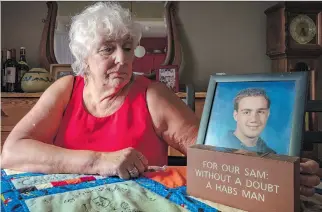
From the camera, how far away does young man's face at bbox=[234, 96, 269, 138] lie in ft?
2.05

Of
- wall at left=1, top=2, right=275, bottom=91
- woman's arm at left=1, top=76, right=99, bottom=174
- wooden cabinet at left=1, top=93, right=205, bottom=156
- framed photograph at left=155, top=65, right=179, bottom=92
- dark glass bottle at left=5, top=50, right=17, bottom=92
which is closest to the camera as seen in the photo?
woman's arm at left=1, top=76, right=99, bottom=174

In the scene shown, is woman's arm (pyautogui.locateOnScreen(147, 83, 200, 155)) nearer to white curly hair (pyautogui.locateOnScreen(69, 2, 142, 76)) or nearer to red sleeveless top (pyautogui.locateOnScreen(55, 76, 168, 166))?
red sleeveless top (pyautogui.locateOnScreen(55, 76, 168, 166))

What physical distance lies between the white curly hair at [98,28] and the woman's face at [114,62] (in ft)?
0.08

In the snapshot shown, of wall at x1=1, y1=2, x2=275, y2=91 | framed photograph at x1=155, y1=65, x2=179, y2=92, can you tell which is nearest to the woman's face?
framed photograph at x1=155, y1=65, x2=179, y2=92

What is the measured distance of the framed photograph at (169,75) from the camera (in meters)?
2.66

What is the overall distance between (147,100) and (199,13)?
195cm

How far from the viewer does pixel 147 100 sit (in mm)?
1191

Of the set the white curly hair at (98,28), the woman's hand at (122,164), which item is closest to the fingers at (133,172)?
the woman's hand at (122,164)

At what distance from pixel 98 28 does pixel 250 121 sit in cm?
71

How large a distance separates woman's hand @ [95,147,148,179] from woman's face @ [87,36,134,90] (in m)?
0.38

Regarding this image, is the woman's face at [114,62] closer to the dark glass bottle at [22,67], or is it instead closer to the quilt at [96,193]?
the quilt at [96,193]

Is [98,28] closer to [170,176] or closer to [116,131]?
[116,131]

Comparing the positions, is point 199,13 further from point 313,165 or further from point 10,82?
point 313,165

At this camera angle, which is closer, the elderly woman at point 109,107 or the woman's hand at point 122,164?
the woman's hand at point 122,164
